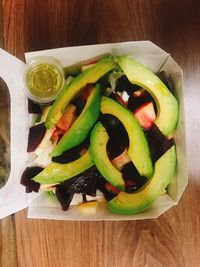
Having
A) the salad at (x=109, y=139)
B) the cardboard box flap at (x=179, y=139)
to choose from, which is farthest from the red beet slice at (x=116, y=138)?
the cardboard box flap at (x=179, y=139)

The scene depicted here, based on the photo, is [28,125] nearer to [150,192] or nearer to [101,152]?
[101,152]

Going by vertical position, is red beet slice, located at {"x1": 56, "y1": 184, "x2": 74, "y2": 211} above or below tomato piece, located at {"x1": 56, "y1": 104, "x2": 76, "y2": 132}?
below

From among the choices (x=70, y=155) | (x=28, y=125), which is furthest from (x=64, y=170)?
(x=28, y=125)

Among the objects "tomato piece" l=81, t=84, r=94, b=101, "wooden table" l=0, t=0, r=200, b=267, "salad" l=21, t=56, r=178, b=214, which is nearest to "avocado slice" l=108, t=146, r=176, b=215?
"salad" l=21, t=56, r=178, b=214


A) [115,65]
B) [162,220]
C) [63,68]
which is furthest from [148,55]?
[162,220]

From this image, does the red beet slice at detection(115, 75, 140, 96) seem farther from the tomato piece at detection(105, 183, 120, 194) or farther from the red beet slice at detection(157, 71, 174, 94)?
the tomato piece at detection(105, 183, 120, 194)

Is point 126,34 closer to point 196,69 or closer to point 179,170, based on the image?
point 196,69

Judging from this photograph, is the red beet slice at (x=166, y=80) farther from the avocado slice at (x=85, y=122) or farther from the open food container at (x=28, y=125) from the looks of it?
the avocado slice at (x=85, y=122)
